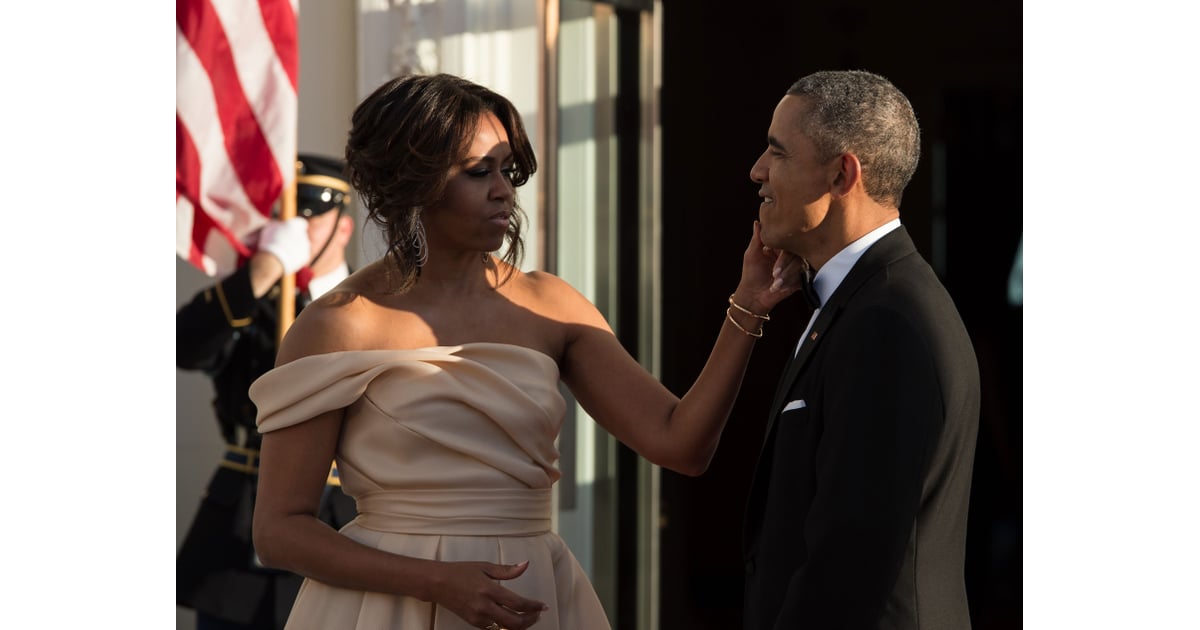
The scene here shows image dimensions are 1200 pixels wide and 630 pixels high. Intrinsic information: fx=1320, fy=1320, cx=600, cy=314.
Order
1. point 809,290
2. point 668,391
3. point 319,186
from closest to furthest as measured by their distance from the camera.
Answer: point 809,290, point 668,391, point 319,186

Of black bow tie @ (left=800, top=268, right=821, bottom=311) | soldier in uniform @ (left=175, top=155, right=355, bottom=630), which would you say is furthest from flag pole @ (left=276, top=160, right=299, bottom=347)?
black bow tie @ (left=800, top=268, right=821, bottom=311)

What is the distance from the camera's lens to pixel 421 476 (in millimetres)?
2549

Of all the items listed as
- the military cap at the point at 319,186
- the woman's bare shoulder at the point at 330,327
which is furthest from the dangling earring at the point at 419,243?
the military cap at the point at 319,186

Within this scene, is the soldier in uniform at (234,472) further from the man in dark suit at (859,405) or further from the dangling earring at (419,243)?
the man in dark suit at (859,405)

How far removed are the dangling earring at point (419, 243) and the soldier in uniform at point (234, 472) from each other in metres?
1.72

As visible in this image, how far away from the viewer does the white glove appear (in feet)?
13.9

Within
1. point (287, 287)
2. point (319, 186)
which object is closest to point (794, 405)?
point (287, 287)

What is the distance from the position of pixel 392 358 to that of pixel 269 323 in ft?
5.88

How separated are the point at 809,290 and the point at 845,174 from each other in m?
0.22

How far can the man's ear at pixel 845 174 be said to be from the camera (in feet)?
7.11

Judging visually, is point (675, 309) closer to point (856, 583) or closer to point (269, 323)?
point (269, 323)

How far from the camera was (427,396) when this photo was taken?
2.55m

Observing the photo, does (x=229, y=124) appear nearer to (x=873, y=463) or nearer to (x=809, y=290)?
(x=809, y=290)

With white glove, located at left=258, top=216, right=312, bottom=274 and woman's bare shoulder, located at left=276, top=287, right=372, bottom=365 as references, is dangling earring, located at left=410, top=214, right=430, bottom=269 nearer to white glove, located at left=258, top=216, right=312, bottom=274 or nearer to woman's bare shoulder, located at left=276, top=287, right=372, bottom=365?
woman's bare shoulder, located at left=276, top=287, right=372, bottom=365
